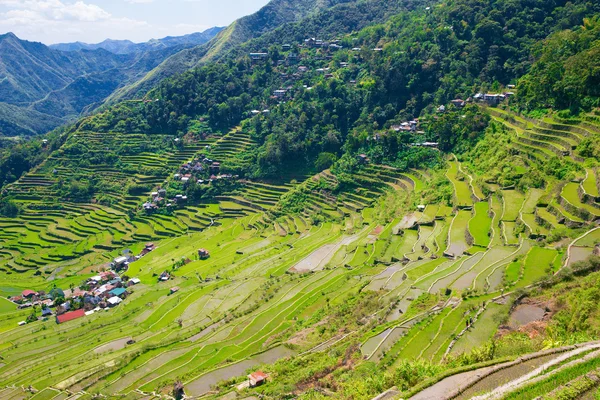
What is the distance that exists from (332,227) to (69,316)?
16.8m

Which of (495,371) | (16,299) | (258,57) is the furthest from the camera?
(258,57)

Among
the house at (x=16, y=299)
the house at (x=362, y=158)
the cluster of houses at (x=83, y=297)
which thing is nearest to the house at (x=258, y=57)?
the house at (x=362, y=158)

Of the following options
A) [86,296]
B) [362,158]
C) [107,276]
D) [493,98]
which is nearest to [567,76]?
[493,98]

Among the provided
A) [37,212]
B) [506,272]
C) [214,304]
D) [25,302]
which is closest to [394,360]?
[506,272]

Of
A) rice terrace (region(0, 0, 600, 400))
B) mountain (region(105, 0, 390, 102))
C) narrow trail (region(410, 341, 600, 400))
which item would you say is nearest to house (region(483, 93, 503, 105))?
rice terrace (region(0, 0, 600, 400))

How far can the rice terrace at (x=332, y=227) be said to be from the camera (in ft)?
42.1

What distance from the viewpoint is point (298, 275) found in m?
24.1

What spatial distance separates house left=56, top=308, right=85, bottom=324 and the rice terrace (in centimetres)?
15

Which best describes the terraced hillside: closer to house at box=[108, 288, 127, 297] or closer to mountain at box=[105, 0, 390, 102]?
house at box=[108, 288, 127, 297]

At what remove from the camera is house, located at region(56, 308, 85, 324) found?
2532 cm

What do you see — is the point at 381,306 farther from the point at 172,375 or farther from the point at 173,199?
the point at 173,199

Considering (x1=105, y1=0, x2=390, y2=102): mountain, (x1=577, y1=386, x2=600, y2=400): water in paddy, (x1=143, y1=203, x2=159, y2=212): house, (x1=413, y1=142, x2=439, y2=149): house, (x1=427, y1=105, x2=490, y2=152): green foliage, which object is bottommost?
(x1=143, y1=203, x2=159, y2=212): house

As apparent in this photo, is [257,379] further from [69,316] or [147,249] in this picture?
[147,249]

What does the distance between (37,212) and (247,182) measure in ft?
72.1
